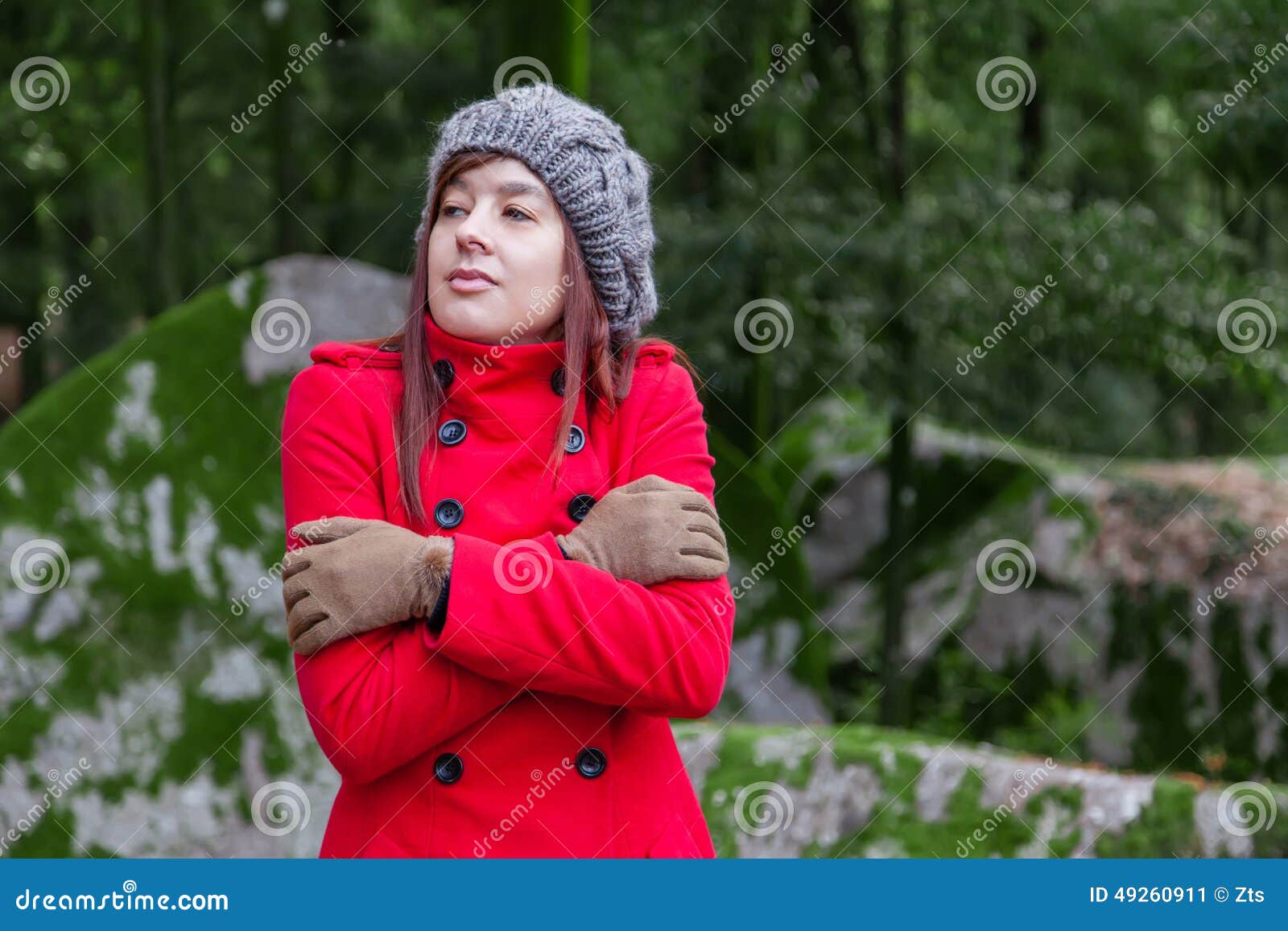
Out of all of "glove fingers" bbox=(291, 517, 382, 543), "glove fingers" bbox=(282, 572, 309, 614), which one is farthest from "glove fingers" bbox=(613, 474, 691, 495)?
"glove fingers" bbox=(282, 572, 309, 614)

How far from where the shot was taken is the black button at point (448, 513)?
6.09 ft

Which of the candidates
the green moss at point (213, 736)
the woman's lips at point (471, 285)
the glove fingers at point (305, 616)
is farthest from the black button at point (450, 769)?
the green moss at point (213, 736)

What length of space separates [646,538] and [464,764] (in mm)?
397

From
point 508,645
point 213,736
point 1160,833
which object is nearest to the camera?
point 508,645

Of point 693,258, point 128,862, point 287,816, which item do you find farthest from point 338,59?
point 128,862

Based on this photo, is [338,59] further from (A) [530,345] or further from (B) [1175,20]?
(A) [530,345]

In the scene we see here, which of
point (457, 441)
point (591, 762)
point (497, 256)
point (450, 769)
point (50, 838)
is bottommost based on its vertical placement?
point (50, 838)

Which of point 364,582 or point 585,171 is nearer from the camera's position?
point 364,582

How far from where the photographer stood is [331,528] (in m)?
1.78

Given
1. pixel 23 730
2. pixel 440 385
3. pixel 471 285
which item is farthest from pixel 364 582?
pixel 23 730

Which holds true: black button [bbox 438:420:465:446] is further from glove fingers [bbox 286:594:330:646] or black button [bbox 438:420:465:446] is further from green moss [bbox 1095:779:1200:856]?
green moss [bbox 1095:779:1200:856]

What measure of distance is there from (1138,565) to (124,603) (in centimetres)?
469

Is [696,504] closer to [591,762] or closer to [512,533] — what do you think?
[512,533]

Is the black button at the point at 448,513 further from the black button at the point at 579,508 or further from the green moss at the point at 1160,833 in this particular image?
Result: the green moss at the point at 1160,833
